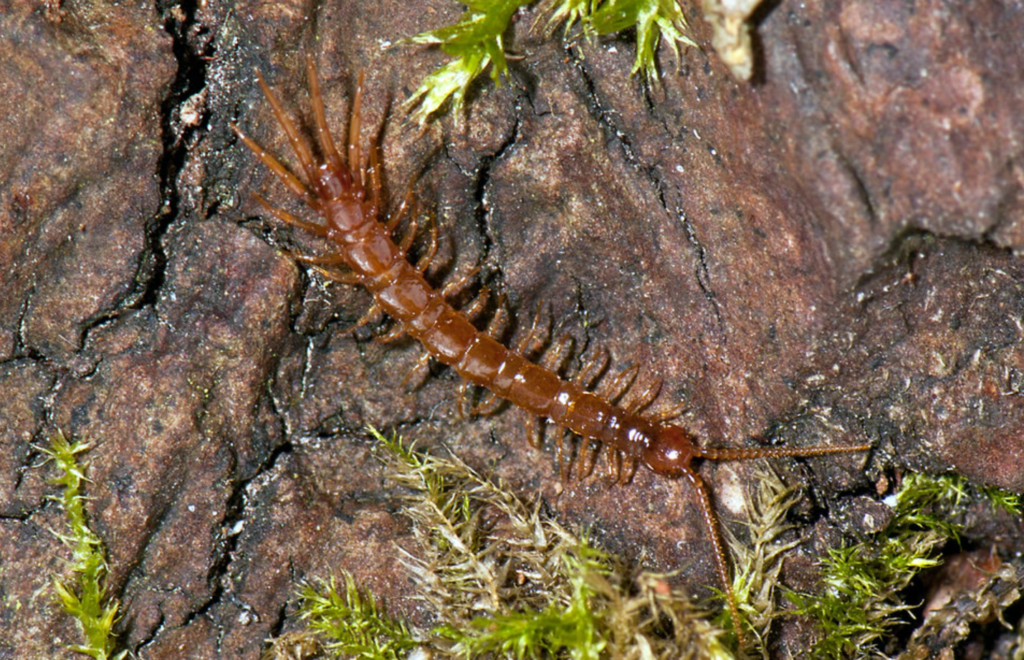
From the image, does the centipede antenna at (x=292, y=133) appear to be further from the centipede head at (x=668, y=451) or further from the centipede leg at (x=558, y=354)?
the centipede head at (x=668, y=451)

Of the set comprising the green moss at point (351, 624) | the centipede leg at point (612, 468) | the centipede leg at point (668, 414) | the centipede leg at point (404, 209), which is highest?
the centipede leg at point (404, 209)

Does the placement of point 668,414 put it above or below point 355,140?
below

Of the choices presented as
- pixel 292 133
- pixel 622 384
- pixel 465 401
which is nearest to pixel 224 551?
pixel 465 401

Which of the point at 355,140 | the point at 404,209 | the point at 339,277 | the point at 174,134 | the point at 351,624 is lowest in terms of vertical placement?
the point at 351,624

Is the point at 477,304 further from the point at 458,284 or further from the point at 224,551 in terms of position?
the point at 224,551

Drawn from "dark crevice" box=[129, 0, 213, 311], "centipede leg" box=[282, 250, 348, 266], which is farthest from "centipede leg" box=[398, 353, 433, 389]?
"dark crevice" box=[129, 0, 213, 311]

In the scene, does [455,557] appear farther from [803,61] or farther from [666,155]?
[803,61]

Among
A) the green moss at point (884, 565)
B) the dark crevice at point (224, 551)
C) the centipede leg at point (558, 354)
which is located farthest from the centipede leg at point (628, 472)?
the dark crevice at point (224, 551)

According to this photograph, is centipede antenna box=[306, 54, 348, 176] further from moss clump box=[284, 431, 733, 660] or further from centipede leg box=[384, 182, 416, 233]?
moss clump box=[284, 431, 733, 660]
